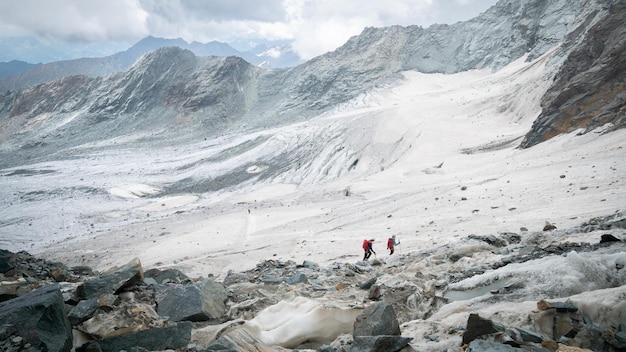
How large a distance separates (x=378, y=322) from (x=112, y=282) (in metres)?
5.34

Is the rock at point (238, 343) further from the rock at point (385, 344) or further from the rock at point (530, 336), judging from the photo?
the rock at point (530, 336)

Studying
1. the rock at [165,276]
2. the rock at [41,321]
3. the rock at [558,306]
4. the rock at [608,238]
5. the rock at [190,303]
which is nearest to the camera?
the rock at [41,321]

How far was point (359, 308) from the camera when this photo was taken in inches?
289

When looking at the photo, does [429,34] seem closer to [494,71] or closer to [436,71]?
[436,71]

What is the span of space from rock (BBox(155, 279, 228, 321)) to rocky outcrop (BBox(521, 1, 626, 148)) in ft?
91.9

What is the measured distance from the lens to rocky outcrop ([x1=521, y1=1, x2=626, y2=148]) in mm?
27578

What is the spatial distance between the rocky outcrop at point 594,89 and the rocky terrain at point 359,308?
2131 cm

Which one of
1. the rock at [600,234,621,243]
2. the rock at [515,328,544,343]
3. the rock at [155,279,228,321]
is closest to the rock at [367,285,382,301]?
the rock at [155,279,228,321]

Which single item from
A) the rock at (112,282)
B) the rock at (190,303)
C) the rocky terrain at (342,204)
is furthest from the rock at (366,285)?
Result: the rock at (112,282)

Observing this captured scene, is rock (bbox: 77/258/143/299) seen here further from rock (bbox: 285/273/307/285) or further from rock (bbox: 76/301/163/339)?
rock (bbox: 285/273/307/285)

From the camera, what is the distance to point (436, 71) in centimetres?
8775

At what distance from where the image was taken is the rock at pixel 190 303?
763cm

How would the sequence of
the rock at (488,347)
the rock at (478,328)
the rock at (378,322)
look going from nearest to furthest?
the rock at (488,347) < the rock at (478,328) < the rock at (378,322)

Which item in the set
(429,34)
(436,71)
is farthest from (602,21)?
Answer: (429,34)
